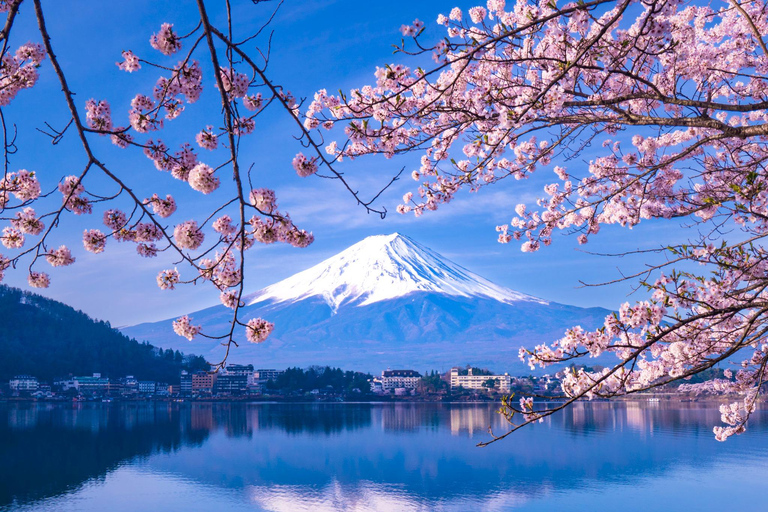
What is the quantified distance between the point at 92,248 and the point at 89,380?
360 feet

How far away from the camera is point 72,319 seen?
383ft

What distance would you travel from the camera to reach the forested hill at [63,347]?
99500mm

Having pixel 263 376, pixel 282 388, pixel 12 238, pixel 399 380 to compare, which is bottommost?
pixel 282 388

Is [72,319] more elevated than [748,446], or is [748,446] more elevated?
[72,319]

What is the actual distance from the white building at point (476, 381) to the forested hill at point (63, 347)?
50.0m

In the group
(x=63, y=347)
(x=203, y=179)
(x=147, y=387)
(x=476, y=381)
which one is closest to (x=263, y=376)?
(x=147, y=387)

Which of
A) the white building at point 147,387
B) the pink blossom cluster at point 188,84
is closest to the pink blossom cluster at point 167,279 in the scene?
the pink blossom cluster at point 188,84

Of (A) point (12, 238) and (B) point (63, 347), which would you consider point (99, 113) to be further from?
(B) point (63, 347)

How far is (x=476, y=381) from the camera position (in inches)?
4579

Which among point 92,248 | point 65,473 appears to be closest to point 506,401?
point 92,248

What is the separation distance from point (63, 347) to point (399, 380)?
63.4 m

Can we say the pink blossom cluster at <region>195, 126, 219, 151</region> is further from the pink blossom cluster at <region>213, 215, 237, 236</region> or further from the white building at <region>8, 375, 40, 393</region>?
the white building at <region>8, 375, 40, 393</region>

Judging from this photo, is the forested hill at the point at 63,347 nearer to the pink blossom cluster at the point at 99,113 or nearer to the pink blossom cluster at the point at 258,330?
the pink blossom cluster at the point at 99,113

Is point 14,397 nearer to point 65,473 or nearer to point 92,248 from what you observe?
point 65,473
